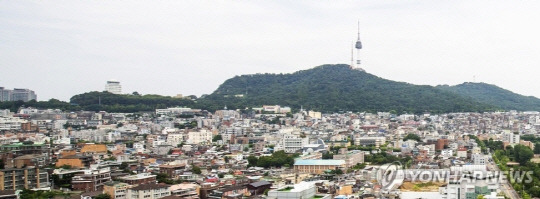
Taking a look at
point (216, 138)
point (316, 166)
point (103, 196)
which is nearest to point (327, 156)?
point (316, 166)

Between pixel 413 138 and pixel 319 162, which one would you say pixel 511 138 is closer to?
pixel 413 138

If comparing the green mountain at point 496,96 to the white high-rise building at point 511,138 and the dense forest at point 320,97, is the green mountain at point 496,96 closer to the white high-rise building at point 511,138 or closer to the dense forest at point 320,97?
the dense forest at point 320,97

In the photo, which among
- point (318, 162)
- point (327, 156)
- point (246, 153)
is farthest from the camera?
point (246, 153)

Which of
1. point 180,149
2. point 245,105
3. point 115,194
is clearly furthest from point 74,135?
point 245,105

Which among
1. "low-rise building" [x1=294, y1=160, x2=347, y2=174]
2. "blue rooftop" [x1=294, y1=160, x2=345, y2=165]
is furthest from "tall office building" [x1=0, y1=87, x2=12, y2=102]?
"low-rise building" [x1=294, y1=160, x2=347, y2=174]

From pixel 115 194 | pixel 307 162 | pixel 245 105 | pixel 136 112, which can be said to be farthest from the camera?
pixel 245 105

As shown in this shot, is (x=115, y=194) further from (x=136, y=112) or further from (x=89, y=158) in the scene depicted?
(x=136, y=112)

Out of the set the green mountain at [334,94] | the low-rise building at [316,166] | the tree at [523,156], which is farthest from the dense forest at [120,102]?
the tree at [523,156]
